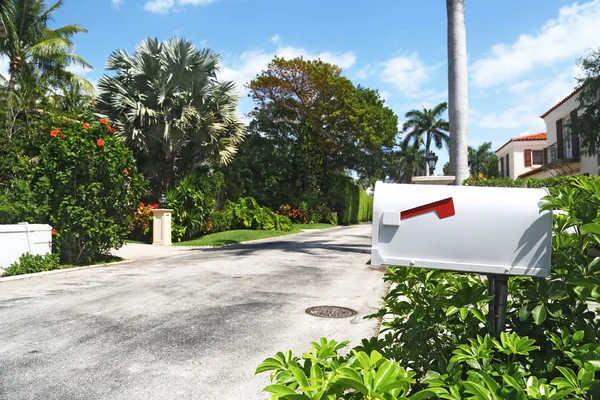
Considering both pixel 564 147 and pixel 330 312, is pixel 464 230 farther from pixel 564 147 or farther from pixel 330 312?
pixel 564 147

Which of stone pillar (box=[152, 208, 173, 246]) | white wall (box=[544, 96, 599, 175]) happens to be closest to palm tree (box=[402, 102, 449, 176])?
white wall (box=[544, 96, 599, 175])

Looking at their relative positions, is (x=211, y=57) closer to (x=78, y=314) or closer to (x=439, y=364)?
(x=78, y=314)

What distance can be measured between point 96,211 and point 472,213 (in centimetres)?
1144

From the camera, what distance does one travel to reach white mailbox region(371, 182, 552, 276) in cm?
179

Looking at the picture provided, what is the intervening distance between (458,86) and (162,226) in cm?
1318

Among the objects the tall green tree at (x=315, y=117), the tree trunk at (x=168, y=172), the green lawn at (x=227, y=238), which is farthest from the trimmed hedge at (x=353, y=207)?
the tree trunk at (x=168, y=172)

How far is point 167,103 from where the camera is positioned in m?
20.7

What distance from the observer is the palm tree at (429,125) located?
62.2m

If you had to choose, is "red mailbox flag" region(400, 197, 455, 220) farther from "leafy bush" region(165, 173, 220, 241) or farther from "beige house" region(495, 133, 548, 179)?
"beige house" region(495, 133, 548, 179)

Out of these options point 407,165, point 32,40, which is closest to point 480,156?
point 407,165

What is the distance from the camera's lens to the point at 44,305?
6855 millimetres

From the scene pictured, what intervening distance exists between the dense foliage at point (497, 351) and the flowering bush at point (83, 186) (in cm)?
1075

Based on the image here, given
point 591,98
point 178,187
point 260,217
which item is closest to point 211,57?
point 178,187

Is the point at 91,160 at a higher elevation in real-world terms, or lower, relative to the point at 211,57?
lower
